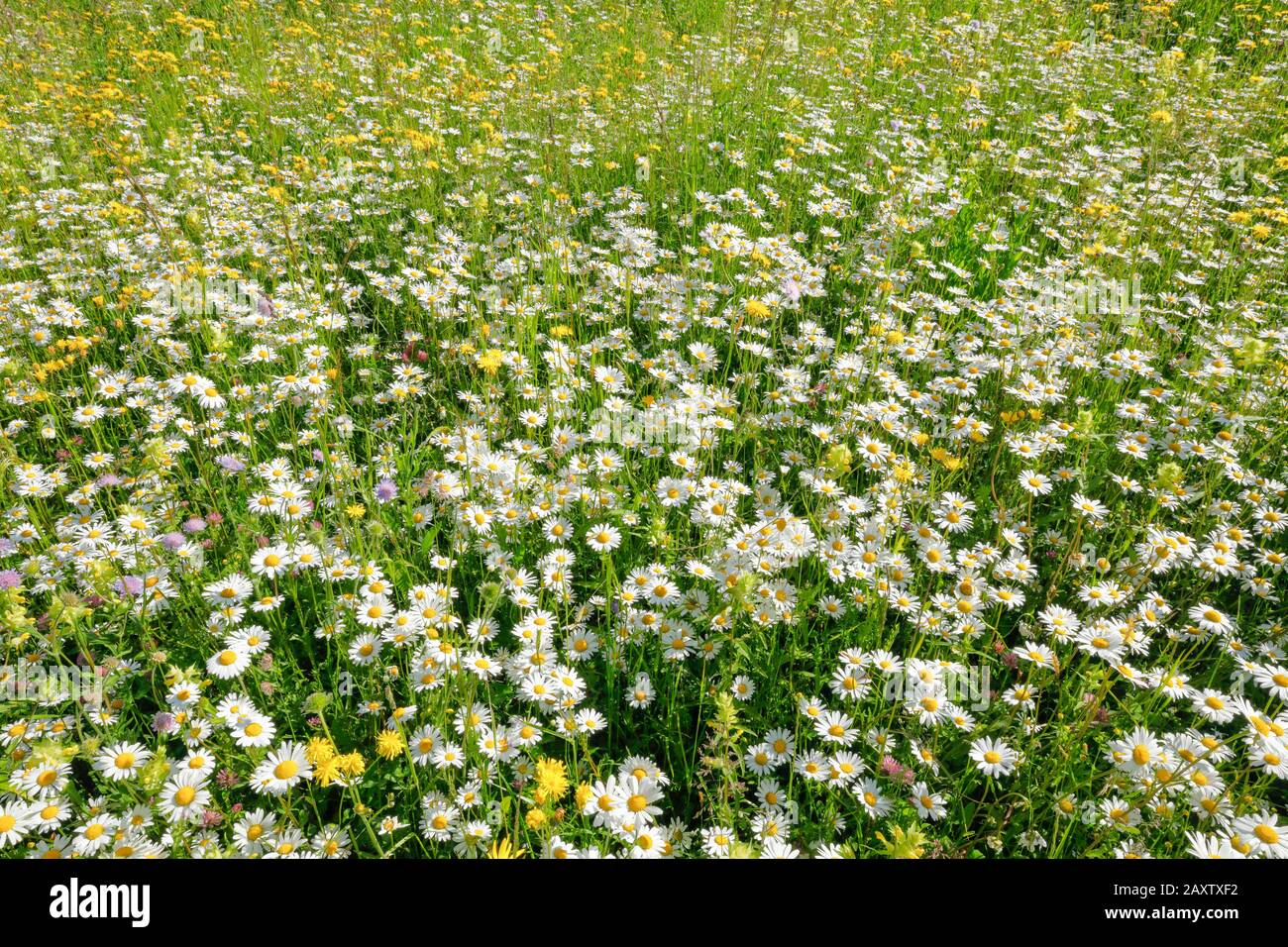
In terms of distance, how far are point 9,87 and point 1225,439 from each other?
8.02 m

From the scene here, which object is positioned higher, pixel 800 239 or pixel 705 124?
pixel 705 124

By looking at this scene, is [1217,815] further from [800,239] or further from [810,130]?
[810,130]

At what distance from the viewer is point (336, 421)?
276 centimetres

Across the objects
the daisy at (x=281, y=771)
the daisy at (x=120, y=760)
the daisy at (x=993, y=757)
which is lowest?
the daisy at (x=993, y=757)

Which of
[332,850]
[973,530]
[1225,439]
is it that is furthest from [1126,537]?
[332,850]

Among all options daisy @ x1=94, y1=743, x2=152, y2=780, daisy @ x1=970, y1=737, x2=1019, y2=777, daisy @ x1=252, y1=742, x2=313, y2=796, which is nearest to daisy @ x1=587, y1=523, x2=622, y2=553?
daisy @ x1=252, y1=742, x2=313, y2=796

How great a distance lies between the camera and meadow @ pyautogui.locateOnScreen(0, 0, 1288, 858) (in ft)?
5.78

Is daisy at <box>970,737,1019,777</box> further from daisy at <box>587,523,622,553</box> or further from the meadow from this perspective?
daisy at <box>587,523,622,553</box>

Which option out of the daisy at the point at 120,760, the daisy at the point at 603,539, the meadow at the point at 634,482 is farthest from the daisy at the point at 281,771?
the daisy at the point at 603,539

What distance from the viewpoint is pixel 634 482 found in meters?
2.46

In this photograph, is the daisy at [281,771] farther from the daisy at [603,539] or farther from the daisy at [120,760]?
the daisy at [603,539]

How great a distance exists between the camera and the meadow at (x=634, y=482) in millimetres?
1761

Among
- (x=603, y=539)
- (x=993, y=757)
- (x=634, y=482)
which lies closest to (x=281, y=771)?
(x=603, y=539)

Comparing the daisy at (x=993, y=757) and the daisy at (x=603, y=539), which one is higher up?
the daisy at (x=603, y=539)
